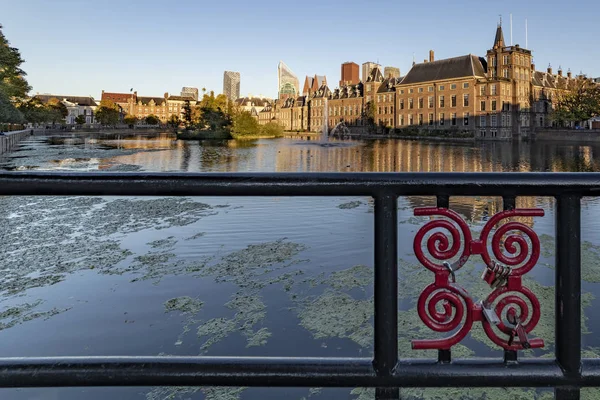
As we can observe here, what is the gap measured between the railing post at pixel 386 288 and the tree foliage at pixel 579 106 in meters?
75.9

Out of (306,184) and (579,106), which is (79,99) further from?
(306,184)

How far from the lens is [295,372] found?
1.57 metres

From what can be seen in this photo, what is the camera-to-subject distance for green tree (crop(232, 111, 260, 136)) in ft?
228

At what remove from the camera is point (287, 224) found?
1020 cm

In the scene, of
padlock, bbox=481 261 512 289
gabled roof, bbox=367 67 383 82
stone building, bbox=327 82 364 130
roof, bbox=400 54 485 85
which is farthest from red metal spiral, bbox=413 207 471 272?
stone building, bbox=327 82 364 130

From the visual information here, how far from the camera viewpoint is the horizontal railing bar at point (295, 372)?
1534mm

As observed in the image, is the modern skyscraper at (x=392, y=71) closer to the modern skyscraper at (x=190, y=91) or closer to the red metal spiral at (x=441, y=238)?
the modern skyscraper at (x=190, y=91)

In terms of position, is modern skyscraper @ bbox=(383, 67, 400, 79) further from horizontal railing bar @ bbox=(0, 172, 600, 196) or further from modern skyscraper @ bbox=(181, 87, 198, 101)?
horizontal railing bar @ bbox=(0, 172, 600, 196)

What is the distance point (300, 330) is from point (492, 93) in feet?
239

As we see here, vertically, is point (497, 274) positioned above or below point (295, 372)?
above

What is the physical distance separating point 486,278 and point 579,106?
77332 mm

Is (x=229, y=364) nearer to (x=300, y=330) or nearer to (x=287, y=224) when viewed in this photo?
(x=300, y=330)

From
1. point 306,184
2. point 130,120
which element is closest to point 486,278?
point 306,184

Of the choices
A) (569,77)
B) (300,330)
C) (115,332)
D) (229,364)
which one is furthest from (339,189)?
(569,77)
